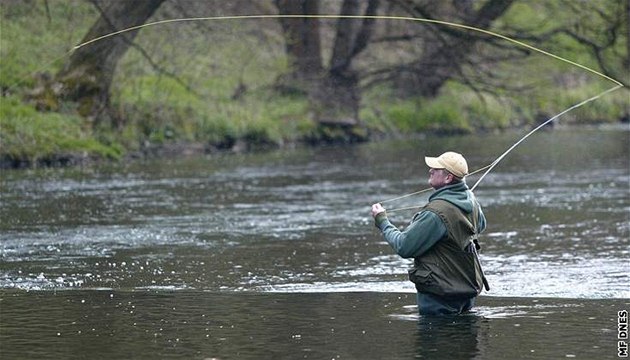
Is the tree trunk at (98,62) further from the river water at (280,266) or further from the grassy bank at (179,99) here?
the river water at (280,266)

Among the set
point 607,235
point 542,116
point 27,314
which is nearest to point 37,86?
point 607,235

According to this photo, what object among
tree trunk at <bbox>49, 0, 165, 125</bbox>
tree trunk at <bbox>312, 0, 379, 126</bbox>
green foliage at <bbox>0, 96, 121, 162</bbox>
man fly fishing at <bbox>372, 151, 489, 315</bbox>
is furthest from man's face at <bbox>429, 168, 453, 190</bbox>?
tree trunk at <bbox>312, 0, 379, 126</bbox>

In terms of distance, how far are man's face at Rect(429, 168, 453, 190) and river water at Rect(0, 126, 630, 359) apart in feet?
2.80

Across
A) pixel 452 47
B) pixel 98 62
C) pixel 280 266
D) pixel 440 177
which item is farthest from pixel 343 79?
pixel 440 177

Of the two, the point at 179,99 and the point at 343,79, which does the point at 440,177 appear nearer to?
the point at 179,99

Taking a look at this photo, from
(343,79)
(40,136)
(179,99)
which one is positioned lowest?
(40,136)

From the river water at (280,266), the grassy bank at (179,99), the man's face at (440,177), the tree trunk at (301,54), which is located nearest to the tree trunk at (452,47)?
the grassy bank at (179,99)

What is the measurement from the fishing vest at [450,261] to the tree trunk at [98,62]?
15.6 metres

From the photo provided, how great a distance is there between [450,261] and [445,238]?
15 cm

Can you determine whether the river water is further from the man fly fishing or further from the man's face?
the man's face

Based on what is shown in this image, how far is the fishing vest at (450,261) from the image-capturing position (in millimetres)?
8117

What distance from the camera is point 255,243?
12.8m

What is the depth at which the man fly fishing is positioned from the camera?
8102 mm

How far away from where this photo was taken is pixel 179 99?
26688 mm
